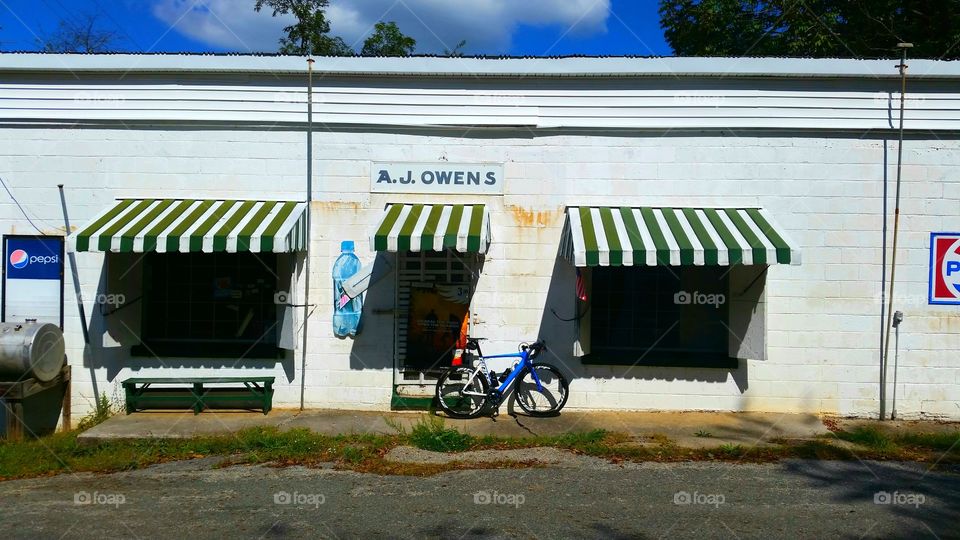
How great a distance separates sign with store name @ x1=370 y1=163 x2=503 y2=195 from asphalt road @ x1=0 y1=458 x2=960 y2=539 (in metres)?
3.51

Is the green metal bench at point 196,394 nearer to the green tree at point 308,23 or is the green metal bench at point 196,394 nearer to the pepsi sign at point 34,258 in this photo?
the pepsi sign at point 34,258

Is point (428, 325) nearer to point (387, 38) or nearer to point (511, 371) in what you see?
point (511, 371)

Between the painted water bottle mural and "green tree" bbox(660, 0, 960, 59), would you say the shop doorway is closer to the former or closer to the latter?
the painted water bottle mural

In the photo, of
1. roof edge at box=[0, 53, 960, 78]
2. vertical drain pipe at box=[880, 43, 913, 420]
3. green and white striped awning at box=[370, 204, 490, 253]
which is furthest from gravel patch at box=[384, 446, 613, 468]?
roof edge at box=[0, 53, 960, 78]

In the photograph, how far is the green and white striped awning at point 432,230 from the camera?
26.2 feet

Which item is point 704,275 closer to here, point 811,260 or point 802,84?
point 811,260

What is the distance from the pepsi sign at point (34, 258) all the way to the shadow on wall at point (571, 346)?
597cm

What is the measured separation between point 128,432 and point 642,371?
19.2 ft

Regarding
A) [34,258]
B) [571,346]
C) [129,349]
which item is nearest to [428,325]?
[571,346]

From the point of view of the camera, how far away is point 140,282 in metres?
9.17

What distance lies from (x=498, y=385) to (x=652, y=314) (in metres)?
2.14

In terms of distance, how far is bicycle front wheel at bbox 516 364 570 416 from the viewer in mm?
8750

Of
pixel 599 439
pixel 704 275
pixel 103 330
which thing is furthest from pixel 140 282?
pixel 704 275

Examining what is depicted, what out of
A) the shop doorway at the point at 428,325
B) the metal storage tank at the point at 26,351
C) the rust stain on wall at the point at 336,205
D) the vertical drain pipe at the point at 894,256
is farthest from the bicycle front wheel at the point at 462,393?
the vertical drain pipe at the point at 894,256
